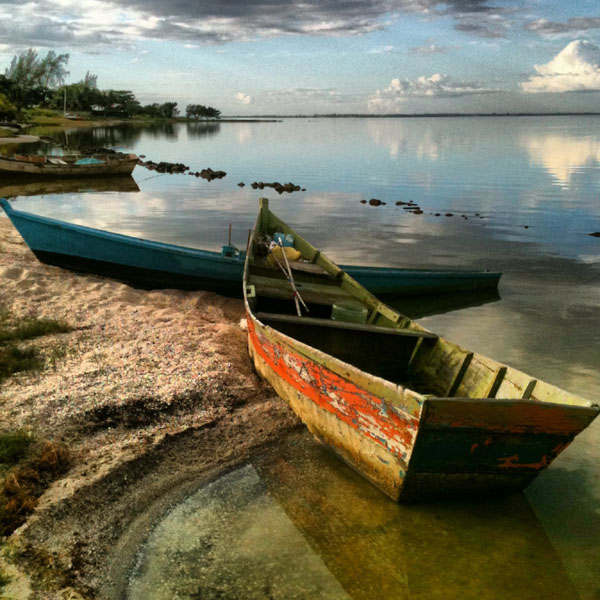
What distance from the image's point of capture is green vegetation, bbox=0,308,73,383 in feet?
23.9

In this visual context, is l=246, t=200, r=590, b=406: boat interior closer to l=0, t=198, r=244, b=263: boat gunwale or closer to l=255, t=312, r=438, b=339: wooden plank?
l=255, t=312, r=438, b=339: wooden plank

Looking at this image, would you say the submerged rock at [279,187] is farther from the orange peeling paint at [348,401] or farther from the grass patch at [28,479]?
the grass patch at [28,479]

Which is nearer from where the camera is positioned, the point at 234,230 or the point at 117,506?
the point at 117,506

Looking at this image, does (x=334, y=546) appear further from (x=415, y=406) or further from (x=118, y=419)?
(x=118, y=419)

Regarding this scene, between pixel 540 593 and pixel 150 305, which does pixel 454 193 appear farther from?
pixel 540 593

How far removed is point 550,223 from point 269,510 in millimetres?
22806

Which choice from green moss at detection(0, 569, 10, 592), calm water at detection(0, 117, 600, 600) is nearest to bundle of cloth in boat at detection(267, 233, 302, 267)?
calm water at detection(0, 117, 600, 600)

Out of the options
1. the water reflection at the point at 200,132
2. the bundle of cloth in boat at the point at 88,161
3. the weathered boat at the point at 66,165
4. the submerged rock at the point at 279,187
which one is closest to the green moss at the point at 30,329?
the weathered boat at the point at 66,165

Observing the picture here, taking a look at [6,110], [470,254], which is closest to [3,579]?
[470,254]

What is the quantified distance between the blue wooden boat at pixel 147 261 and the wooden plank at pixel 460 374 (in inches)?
228

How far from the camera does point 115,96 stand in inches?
6043

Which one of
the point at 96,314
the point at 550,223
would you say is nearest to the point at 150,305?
the point at 96,314

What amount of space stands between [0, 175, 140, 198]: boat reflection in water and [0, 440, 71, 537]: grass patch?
80.6 feet

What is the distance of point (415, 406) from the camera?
15.1ft
